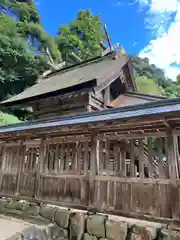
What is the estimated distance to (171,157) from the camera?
13.8ft

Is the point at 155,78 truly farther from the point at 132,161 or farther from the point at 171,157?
the point at 171,157

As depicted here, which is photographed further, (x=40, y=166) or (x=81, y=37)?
(x=81, y=37)

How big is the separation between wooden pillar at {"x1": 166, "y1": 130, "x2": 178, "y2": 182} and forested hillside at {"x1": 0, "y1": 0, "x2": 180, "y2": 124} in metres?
13.3

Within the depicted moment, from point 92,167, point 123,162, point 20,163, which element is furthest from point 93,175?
point 20,163

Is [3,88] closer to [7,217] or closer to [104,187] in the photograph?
[7,217]

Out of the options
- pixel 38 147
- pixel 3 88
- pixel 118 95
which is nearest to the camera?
pixel 38 147

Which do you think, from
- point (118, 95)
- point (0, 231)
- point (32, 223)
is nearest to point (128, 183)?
point (32, 223)

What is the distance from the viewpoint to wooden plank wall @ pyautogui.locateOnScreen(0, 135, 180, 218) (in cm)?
423

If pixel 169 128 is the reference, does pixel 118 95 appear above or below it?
above

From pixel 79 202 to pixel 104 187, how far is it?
0.84 metres

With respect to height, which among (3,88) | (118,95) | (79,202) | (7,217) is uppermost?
(3,88)

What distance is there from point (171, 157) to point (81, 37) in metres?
31.1

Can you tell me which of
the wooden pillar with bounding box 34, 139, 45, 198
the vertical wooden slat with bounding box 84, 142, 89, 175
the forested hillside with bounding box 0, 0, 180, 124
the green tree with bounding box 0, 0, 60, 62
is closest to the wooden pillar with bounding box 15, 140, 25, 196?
the wooden pillar with bounding box 34, 139, 45, 198

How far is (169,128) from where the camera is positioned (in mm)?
4344
